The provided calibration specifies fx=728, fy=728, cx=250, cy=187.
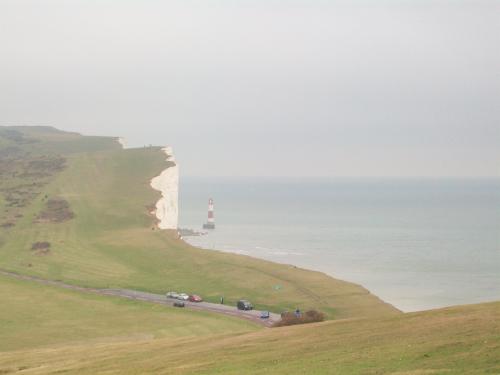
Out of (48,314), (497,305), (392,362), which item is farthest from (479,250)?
(392,362)

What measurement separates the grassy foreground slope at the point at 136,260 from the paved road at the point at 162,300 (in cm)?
204

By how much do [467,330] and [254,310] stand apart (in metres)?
41.8

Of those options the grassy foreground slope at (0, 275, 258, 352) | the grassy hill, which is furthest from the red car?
the grassy foreground slope at (0, 275, 258, 352)

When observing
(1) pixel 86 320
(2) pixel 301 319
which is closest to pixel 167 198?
(1) pixel 86 320

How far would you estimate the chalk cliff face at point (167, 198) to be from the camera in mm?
128875

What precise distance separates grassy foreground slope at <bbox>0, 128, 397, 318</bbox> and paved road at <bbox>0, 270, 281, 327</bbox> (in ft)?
6.70

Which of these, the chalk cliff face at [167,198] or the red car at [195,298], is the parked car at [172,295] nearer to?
the red car at [195,298]

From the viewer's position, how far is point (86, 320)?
64.1 m

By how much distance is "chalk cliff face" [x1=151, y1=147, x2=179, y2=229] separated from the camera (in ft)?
423

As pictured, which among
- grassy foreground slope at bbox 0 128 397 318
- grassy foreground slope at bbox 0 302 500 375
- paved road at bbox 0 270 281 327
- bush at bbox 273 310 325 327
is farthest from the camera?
grassy foreground slope at bbox 0 128 397 318

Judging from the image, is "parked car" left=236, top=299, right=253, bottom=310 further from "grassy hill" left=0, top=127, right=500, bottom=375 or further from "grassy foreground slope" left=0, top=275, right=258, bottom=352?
"grassy foreground slope" left=0, top=275, right=258, bottom=352

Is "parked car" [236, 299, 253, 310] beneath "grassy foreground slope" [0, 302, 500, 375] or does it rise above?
beneath

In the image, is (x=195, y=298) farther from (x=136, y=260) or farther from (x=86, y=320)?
(x=136, y=260)

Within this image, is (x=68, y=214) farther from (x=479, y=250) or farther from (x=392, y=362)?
(x=392, y=362)
